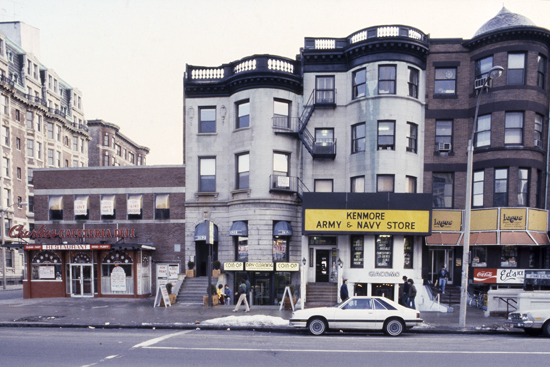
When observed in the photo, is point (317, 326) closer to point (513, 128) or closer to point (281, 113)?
point (281, 113)

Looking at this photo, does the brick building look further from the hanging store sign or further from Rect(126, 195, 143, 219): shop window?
the hanging store sign

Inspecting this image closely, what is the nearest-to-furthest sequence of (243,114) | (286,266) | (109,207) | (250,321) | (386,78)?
(250,321) < (286,266) < (386,78) < (243,114) < (109,207)

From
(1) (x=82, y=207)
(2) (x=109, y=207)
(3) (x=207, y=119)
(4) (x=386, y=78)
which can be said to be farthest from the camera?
(1) (x=82, y=207)

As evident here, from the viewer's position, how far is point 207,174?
25266mm

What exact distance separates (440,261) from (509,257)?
385cm

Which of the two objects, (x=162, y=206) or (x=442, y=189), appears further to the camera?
(x=162, y=206)

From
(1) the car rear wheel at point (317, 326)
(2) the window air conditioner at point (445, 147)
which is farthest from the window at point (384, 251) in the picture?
(1) the car rear wheel at point (317, 326)

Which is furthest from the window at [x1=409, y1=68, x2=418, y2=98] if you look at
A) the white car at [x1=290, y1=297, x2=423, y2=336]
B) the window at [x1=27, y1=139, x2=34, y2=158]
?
the window at [x1=27, y1=139, x2=34, y2=158]

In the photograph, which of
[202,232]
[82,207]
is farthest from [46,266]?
[202,232]

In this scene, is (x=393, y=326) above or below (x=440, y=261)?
below

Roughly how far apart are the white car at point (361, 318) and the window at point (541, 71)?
58.6ft

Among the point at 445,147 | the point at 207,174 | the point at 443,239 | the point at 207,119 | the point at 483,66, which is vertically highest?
the point at 483,66

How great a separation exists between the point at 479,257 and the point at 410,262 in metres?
4.82

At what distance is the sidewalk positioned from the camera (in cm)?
1512
